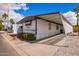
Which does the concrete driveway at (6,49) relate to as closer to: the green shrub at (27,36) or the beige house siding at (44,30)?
the green shrub at (27,36)

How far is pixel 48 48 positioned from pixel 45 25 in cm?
79

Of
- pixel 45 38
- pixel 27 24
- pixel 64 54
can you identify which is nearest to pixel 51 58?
pixel 64 54

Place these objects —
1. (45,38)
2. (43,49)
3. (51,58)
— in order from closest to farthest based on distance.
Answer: (51,58) → (43,49) → (45,38)

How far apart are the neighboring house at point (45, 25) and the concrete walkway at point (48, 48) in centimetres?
35

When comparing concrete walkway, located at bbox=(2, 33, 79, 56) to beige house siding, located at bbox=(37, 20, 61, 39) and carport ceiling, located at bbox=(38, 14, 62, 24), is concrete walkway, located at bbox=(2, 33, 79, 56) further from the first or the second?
carport ceiling, located at bbox=(38, 14, 62, 24)

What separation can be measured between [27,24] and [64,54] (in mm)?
1406

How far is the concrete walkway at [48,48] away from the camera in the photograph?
5.44m

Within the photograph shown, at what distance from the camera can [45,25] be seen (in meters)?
6.16

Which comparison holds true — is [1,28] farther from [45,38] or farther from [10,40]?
[45,38]

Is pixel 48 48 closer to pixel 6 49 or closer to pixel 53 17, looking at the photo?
pixel 53 17

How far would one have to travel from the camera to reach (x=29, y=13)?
19.0 ft

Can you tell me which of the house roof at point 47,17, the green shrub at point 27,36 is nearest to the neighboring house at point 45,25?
the house roof at point 47,17

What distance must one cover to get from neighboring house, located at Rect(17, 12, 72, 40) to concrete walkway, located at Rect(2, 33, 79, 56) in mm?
350

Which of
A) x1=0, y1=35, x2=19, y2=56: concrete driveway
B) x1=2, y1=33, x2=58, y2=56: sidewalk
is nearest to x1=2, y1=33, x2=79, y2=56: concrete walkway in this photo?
x1=2, y1=33, x2=58, y2=56: sidewalk
